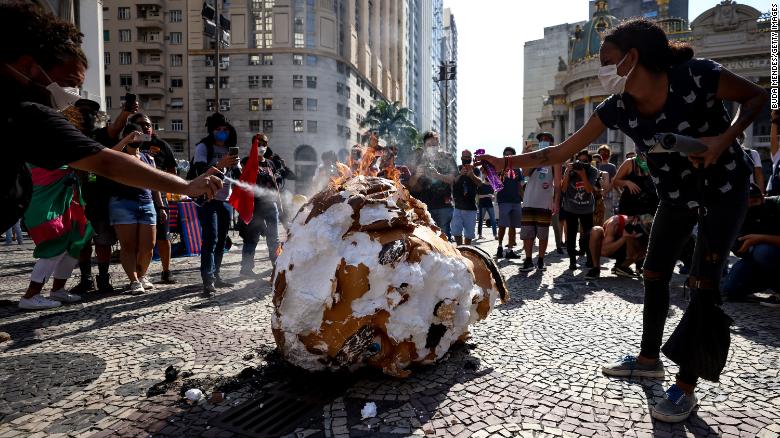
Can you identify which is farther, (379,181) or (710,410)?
(379,181)

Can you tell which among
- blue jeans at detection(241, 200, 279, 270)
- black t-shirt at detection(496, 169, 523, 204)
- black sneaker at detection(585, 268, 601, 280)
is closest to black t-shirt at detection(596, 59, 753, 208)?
black sneaker at detection(585, 268, 601, 280)

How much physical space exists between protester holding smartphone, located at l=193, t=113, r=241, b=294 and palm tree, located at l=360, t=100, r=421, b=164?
51.4 m

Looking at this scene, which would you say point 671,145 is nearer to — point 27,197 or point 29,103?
point 29,103

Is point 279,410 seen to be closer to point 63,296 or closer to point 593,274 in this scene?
point 63,296

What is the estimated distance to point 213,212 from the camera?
5895 mm

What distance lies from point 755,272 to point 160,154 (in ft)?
25.1

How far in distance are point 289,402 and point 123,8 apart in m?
63.6

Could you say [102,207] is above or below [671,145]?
below

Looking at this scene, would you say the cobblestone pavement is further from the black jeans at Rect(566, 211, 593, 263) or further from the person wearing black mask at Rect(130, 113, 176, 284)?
the black jeans at Rect(566, 211, 593, 263)

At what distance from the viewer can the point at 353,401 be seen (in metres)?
2.72

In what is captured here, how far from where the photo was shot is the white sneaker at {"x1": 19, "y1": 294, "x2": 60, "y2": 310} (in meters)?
4.93

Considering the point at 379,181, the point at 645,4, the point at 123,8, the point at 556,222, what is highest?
the point at 645,4

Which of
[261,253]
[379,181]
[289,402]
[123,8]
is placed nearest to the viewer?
[289,402]

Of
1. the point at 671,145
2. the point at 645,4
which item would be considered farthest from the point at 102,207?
the point at 645,4
